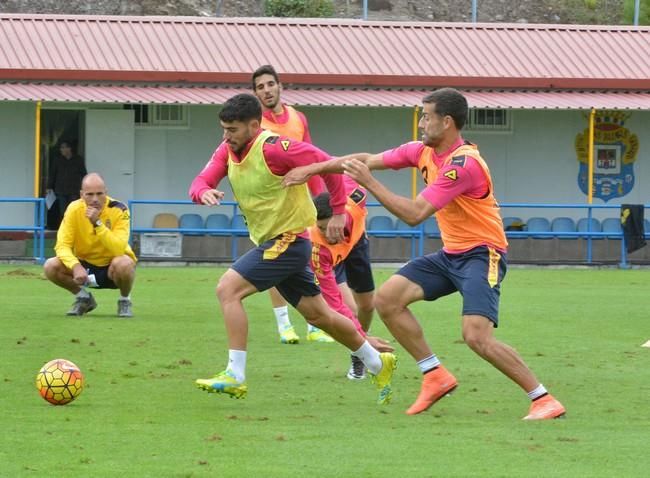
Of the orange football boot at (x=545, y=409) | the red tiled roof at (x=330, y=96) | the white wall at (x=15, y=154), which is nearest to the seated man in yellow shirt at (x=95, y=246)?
the orange football boot at (x=545, y=409)

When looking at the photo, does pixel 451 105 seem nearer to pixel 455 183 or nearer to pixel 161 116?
pixel 455 183

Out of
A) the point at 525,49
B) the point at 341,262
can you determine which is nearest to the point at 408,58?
the point at 525,49

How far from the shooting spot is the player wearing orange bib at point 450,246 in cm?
876

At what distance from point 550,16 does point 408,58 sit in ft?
80.6

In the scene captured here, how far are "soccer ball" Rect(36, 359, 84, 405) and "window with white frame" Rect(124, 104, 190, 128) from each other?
68.5 ft

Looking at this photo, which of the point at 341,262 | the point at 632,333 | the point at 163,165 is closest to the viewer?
the point at 341,262

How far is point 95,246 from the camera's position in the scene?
15086 mm

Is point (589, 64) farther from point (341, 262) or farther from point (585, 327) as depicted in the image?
point (341, 262)

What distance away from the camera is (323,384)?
10.4 meters

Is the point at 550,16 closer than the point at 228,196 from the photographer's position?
No

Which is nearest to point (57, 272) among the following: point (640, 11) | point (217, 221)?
point (217, 221)

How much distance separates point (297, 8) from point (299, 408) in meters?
38.0

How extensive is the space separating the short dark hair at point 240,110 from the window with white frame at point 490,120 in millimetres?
21794

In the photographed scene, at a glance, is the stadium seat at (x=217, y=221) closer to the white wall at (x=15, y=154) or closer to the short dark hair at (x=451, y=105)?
the white wall at (x=15, y=154)
